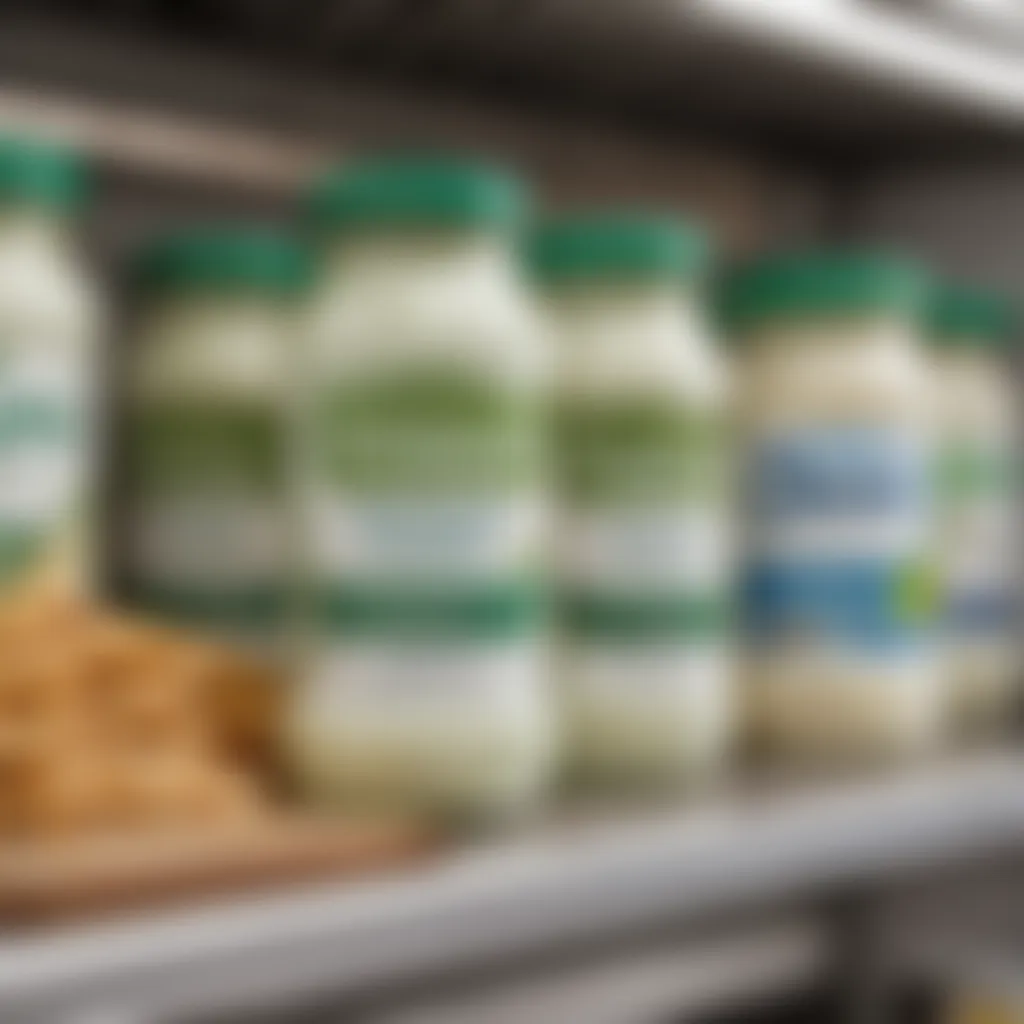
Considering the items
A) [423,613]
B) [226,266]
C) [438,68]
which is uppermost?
[438,68]

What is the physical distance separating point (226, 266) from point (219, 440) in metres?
0.08

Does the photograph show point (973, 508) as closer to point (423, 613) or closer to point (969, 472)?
point (969, 472)

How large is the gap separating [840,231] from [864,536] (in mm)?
565

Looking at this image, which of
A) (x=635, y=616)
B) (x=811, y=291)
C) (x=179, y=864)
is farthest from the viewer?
(x=811, y=291)

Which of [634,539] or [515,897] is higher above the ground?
[634,539]

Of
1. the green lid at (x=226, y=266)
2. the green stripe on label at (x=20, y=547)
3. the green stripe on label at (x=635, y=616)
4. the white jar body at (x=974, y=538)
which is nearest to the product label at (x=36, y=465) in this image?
the green stripe on label at (x=20, y=547)

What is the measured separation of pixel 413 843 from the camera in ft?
1.98

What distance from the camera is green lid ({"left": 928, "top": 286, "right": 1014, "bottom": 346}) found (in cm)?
103

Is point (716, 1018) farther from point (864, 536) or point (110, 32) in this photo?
point (110, 32)

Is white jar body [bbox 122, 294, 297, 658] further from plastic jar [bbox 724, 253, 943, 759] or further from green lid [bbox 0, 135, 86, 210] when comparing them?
plastic jar [bbox 724, 253, 943, 759]

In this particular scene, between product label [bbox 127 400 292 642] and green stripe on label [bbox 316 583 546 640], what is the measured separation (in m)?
0.16

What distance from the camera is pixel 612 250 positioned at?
771 millimetres

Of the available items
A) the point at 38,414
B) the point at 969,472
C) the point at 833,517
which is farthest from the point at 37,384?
the point at 969,472

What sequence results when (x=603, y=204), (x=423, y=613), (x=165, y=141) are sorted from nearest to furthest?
(x=423, y=613) < (x=165, y=141) < (x=603, y=204)
